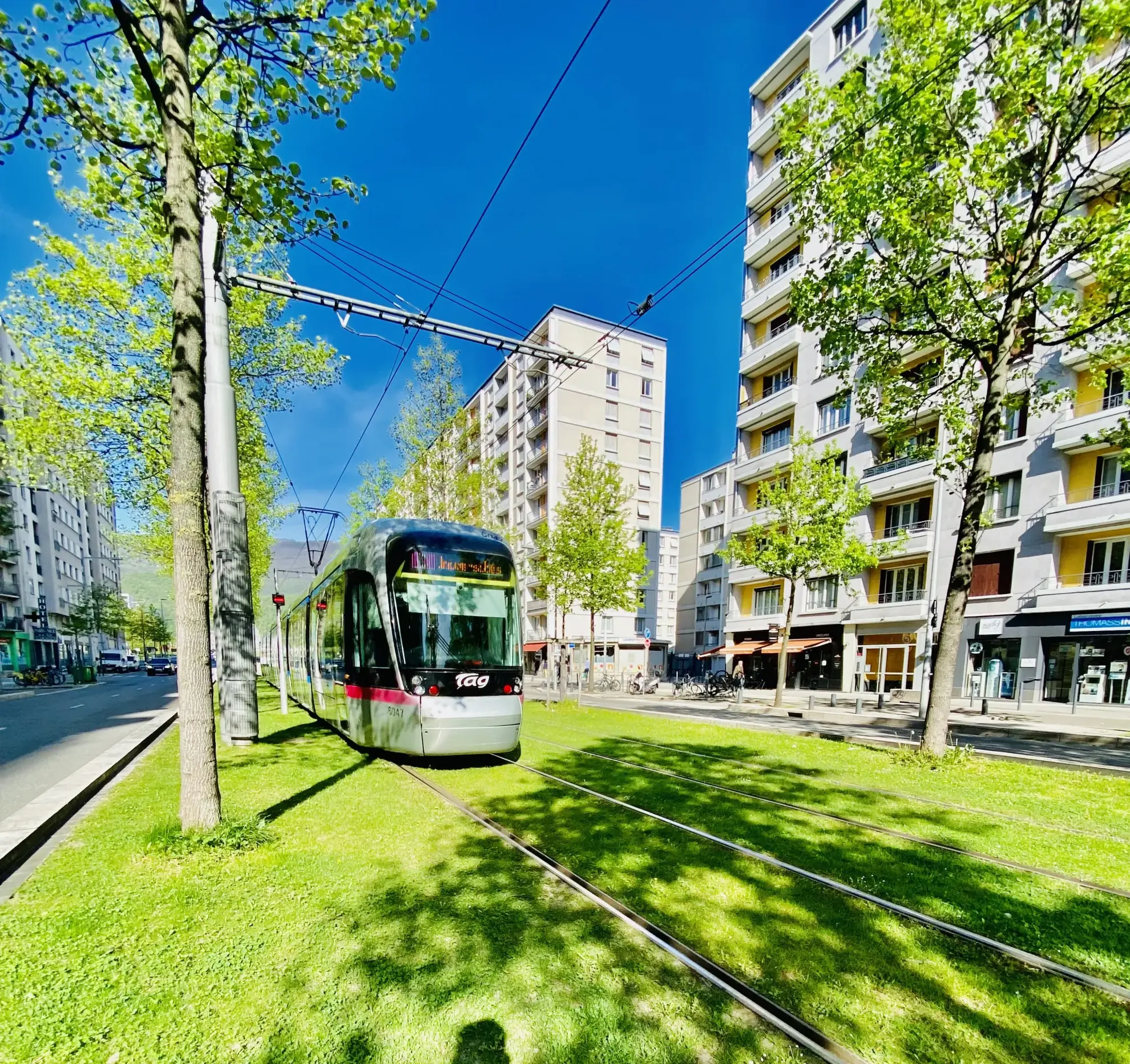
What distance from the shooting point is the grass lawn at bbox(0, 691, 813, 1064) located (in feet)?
7.54

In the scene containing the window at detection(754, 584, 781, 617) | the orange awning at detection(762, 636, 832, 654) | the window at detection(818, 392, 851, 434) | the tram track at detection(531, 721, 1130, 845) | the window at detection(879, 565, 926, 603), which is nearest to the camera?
the tram track at detection(531, 721, 1130, 845)

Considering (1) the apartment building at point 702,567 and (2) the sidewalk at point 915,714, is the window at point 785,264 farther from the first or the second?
(2) the sidewalk at point 915,714

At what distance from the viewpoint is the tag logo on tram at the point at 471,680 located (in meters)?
6.94

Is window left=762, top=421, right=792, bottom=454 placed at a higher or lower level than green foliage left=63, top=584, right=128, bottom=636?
higher

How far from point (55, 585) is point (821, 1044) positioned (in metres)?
72.9

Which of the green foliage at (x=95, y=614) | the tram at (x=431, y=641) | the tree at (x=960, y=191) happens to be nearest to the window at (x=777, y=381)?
the tree at (x=960, y=191)

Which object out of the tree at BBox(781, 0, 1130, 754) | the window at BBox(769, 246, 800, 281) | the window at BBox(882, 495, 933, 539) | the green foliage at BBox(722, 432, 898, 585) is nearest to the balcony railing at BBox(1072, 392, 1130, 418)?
the window at BBox(882, 495, 933, 539)

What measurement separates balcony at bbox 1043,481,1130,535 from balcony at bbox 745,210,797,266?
18496mm

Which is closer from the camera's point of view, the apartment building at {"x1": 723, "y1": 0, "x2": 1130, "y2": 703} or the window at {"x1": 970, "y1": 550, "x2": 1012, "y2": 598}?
the apartment building at {"x1": 723, "y1": 0, "x2": 1130, "y2": 703}

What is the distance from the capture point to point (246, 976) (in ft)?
8.85

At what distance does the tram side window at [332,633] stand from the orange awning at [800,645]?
23504 mm

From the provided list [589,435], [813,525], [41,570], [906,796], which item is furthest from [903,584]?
[41,570]

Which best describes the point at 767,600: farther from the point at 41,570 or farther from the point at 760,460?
the point at 41,570

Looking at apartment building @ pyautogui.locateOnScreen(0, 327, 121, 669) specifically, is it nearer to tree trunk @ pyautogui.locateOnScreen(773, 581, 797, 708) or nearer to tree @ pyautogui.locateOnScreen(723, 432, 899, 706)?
tree @ pyautogui.locateOnScreen(723, 432, 899, 706)
